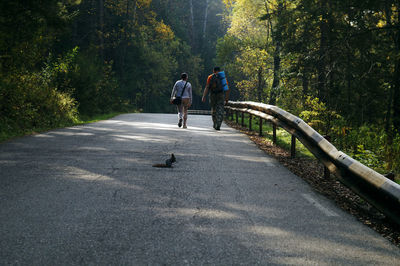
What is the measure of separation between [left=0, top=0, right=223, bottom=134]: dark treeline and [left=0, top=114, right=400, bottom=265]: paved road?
6786 millimetres

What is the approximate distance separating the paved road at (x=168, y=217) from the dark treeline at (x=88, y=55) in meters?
6.79

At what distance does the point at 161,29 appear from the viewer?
170ft

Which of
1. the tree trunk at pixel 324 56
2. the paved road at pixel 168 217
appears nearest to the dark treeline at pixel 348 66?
the tree trunk at pixel 324 56

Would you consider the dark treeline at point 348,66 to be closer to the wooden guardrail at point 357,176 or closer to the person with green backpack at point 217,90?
the person with green backpack at point 217,90

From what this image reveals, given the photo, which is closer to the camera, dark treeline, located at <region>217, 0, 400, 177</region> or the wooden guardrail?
the wooden guardrail

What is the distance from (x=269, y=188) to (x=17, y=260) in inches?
149

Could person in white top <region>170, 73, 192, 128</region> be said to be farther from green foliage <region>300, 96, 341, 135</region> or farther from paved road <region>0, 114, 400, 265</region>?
paved road <region>0, 114, 400, 265</region>

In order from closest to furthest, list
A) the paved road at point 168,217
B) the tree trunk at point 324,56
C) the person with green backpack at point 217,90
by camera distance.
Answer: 1. the paved road at point 168,217
2. the tree trunk at point 324,56
3. the person with green backpack at point 217,90

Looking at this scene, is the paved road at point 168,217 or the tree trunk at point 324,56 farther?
the tree trunk at point 324,56

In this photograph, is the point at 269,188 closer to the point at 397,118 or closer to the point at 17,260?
the point at 17,260

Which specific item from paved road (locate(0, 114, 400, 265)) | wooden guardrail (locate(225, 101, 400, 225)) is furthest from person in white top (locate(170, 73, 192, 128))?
paved road (locate(0, 114, 400, 265))

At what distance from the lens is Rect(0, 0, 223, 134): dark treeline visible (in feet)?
46.9

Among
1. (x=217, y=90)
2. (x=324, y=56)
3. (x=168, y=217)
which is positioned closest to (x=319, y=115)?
(x=324, y=56)

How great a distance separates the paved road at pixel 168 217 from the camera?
3602mm
